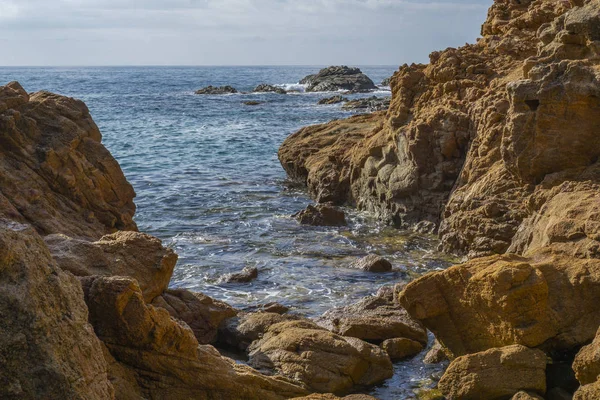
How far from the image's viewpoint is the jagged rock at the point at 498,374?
7.21 meters

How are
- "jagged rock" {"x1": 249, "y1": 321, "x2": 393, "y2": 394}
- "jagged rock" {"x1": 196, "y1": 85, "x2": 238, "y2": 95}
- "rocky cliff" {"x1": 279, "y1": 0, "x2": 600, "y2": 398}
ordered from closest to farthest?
1. "rocky cliff" {"x1": 279, "y1": 0, "x2": 600, "y2": 398}
2. "jagged rock" {"x1": 249, "y1": 321, "x2": 393, "y2": 394}
3. "jagged rock" {"x1": 196, "y1": 85, "x2": 238, "y2": 95}

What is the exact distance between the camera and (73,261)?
23.9 feet

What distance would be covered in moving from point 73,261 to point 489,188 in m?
8.37

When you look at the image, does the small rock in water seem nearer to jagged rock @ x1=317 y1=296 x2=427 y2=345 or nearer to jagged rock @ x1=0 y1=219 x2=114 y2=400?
jagged rock @ x1=317 y1=296 x2=427 y2=345

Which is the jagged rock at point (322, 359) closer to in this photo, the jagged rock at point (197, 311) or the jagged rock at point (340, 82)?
the jagged rock at point (197, 311)

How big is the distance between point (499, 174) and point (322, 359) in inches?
254

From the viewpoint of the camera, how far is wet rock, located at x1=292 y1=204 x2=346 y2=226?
17.3m

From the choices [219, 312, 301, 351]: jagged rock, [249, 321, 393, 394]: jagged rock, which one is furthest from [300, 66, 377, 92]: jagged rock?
[249, 321, 393, 394]: jagged rock

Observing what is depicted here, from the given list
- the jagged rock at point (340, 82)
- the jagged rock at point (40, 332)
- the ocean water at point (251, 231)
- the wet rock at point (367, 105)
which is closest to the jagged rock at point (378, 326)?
the ocean water at point (251, 231)

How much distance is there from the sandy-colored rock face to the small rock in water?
2303mm

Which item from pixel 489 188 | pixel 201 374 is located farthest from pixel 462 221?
pixel 201 374

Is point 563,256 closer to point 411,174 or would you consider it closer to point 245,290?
point 245,290

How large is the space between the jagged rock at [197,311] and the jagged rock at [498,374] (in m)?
3.47

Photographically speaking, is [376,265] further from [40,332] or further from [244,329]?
[40,332]
